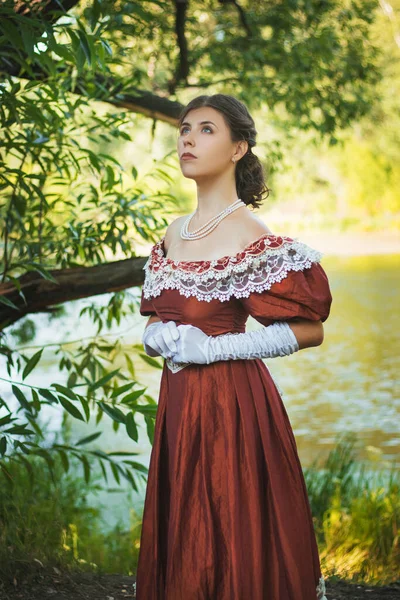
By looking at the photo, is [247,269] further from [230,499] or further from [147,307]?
[230,499]

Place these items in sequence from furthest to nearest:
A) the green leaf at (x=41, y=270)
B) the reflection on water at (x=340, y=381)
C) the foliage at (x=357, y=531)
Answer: the reflection on water at (x=340, y=381), the foliage at (x=357, y=531), the green leaf at (x=41, y=270)

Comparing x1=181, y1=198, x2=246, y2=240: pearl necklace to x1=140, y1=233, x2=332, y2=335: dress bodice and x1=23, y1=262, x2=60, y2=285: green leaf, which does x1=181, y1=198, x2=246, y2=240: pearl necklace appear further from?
x1=23, y1=262, x2=60, y2=285: green leaf

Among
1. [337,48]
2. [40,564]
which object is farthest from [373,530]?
[337,48]

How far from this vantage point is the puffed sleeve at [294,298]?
2.27 meters

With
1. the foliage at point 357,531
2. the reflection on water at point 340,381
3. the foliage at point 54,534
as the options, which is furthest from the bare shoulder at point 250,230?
the foliage at point 357,531

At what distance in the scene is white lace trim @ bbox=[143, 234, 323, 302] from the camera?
2.28m

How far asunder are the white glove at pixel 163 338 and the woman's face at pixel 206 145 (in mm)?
442

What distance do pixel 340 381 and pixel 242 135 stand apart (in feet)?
23.9

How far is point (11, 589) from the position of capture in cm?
297

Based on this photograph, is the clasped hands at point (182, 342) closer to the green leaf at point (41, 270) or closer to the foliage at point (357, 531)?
the green leaf at point (41, 270)

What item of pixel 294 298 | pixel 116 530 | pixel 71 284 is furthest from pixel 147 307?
pixel 116 530

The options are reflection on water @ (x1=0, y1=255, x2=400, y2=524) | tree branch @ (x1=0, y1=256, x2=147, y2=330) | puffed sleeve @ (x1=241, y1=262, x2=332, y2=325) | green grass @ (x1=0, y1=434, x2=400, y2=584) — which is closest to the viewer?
puffed sleeve @ (x1=241, y1=262, x2=332, y2=325)

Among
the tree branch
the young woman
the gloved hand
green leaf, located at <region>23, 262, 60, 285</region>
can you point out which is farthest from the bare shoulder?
the tree branch

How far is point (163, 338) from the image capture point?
2.34 meters
